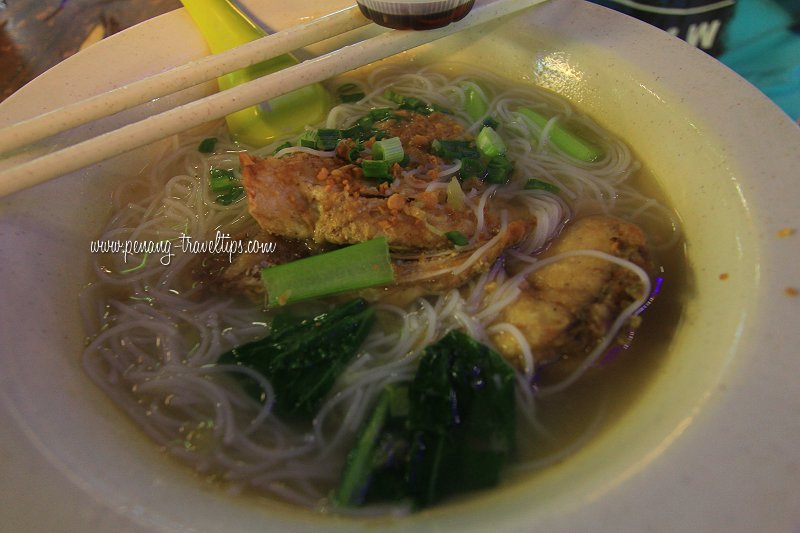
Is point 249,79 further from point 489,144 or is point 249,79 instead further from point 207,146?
point 489,144

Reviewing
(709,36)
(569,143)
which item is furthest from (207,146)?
(709,36)

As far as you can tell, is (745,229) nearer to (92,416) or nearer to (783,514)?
(783,514)

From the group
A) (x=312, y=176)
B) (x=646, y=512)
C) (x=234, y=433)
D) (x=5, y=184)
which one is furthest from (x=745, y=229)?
(x=5, y=184)

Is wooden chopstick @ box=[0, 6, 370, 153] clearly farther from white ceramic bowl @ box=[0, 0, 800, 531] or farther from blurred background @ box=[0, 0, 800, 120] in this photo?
blurred background @ box=[0, 0, 800, 120]

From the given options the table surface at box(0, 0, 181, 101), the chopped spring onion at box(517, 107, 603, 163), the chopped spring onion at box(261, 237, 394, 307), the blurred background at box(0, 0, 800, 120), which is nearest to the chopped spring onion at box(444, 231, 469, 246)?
the chopped spring onion at box(261, 237, 394, 307)

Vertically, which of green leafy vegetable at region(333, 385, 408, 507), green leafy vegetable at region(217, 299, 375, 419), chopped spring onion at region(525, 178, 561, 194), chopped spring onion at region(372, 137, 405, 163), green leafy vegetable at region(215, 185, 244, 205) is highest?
chopped spring onion at region(372, 137, 405, 163)

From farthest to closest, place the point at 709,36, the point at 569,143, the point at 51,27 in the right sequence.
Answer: the point at 51,27
the point at 709,36
the point at 569,143
